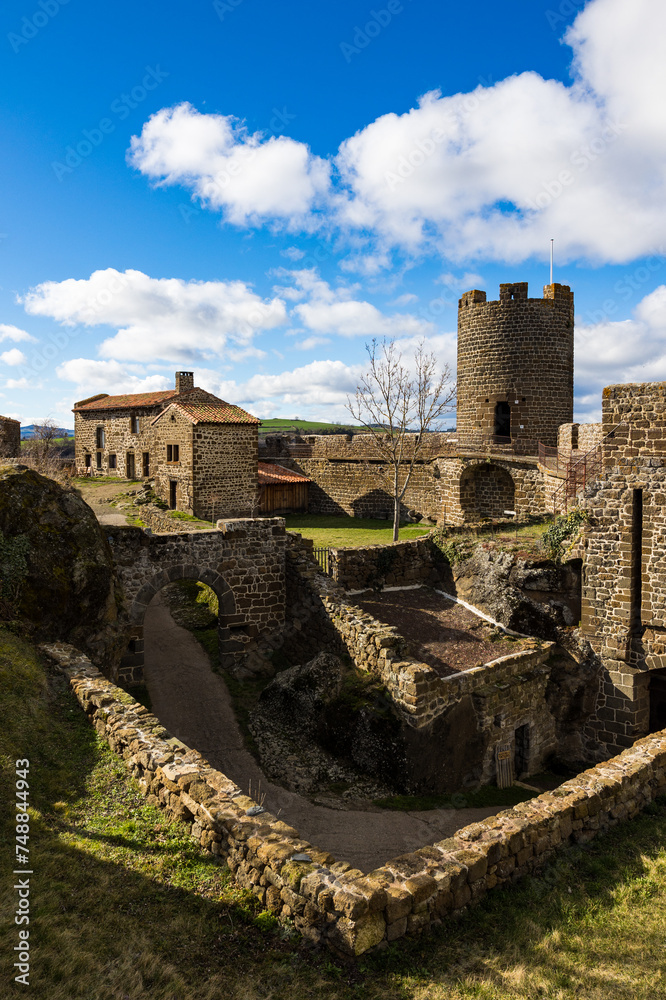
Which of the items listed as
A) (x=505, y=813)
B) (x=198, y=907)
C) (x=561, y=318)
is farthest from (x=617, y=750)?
(x=561, y=318)

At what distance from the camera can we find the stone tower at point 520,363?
25.2 metres

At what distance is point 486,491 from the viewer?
25.2m

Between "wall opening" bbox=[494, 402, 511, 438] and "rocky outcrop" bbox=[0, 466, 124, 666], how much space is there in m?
19.0

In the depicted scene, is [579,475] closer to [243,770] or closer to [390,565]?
[390,565]

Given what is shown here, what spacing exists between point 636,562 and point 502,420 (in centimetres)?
1288

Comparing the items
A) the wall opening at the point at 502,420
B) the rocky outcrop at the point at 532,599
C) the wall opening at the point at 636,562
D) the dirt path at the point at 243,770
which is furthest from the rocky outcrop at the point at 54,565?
the wall opening at the point at 502,420

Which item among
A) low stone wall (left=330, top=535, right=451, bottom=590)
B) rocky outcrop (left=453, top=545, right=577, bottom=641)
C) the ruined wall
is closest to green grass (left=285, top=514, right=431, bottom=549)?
low stone wall (left=330, top=535, right=451, bottom=590)

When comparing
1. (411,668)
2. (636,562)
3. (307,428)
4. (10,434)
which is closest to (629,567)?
(636,562)

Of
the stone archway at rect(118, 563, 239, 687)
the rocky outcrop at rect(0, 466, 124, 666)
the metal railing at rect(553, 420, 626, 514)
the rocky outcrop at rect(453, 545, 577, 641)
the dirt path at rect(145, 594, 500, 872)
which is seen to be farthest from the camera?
the metal railing at rect(553, 420, 626, 514)

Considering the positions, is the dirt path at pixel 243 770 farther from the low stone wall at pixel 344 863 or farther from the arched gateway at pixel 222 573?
the low stone wall at pixel 344 863

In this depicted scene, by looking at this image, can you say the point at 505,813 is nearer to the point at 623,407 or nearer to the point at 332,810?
the point at 332,810

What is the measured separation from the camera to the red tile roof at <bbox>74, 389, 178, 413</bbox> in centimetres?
3725

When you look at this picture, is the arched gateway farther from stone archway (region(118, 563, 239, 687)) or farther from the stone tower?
the stone tower

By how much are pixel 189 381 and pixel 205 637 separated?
86.7 ft
